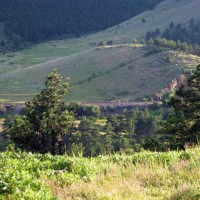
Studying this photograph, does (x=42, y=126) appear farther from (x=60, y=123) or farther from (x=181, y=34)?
(x=181, y=34)

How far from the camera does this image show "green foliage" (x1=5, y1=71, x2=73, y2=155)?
29406 millimetres

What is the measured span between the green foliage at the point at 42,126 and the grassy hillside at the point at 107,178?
1852cm

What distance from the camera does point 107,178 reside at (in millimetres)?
9383

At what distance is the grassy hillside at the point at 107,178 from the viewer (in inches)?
301

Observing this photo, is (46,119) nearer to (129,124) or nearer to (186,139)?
(186,139)

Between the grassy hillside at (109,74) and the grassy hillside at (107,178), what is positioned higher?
the grassy hillside at (107,178)

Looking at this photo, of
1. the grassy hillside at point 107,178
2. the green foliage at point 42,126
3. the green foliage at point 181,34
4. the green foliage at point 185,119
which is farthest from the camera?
the green foliage at point 181,34

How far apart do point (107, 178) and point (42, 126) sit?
2139 cm

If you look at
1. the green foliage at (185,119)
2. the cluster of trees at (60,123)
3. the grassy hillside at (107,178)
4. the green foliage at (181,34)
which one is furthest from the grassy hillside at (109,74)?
the grassy hillside at (107,178)

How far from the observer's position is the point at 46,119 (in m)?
29.3

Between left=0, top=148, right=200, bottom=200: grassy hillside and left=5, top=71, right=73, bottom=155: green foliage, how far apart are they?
1852cm

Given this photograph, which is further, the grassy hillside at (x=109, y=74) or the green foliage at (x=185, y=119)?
the grassy hillside at (x=109, y=74)

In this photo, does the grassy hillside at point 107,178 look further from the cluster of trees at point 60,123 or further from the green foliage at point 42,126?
the green foliage at point 42,126

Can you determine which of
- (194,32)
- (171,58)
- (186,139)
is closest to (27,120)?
(186,139)
